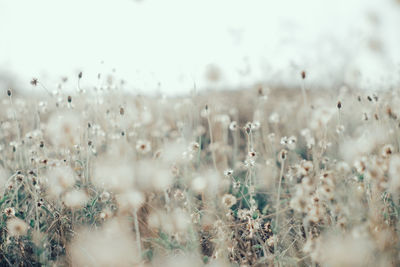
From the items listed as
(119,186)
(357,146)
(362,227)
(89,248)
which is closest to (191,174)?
(119,186)

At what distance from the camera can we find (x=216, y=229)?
145cm

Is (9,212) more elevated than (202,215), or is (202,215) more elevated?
(9,212)

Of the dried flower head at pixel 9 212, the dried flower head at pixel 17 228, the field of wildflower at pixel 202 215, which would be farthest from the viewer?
the dried flower head at pixel 9 212

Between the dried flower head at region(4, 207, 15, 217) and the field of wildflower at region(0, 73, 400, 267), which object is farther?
the dried flower head at region(4, 207, 15, 217)

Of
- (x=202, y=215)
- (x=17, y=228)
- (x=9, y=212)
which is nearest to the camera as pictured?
(x=17, y=228)

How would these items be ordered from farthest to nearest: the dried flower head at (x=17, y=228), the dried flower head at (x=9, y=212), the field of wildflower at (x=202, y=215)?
the dried flower head at (x=9, y=212) → the dried flower head at (x=17, y=228) → the field of wildflower at (x=202, y=215)

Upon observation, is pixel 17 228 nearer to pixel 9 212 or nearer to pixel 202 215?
pixel 9 212

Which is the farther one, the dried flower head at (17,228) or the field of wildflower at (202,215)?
the dried flower head at (17,228)

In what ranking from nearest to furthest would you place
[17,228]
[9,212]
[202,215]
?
[17,228] → [9,212] → [202,215]

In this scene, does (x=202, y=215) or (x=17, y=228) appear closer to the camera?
(x=17, y=228)

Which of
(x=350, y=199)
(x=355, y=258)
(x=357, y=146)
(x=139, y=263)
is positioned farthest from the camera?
(x=357, y=146)

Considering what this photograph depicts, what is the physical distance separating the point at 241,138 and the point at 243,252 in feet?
7.62

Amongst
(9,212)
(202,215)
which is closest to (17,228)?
(9,212)

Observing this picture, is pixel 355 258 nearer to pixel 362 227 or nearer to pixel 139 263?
pixel 362 227
